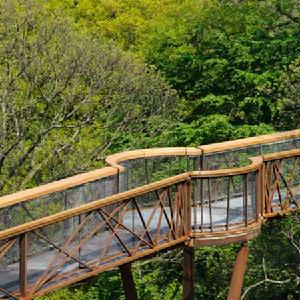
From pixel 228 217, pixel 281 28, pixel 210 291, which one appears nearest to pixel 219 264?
pixel 210 291

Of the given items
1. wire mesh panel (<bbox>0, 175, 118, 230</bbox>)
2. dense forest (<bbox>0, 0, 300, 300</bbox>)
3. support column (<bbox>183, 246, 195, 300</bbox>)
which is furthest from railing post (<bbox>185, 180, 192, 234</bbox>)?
dense forest (<bbox>0, 0, 300, 300</bbox>)

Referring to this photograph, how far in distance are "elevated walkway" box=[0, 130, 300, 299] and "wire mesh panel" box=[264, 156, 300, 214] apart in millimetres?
18

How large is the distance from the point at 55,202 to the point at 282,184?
4956mm

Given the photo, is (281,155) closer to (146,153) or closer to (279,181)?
Result: (279,181)

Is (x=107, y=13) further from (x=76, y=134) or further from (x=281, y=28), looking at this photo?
(x=76, y=134)

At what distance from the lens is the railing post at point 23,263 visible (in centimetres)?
881

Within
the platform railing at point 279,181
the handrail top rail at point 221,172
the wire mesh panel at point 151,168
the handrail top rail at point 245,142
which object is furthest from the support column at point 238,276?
the handrail top rail at point 245,142

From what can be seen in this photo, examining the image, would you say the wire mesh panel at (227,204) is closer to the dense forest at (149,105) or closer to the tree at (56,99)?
the dense forest at (149,105)

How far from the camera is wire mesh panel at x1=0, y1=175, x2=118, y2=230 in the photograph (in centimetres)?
944

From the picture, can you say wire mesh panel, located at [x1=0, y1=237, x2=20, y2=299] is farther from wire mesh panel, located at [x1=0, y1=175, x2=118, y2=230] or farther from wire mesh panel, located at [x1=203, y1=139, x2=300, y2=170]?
wire mesh panel, located at [x1=203, y1=139, x2=300, y2=170]

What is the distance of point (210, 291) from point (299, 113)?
5602mm

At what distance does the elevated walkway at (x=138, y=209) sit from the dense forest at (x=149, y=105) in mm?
4166

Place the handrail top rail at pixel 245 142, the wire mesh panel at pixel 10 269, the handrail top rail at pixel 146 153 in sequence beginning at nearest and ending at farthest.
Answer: the wire mesh panel at pixel 10 269
the handrail top rail at pixel 146 153
the handrail top rail at pixel 245 142

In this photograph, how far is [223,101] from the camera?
23.0 metres
